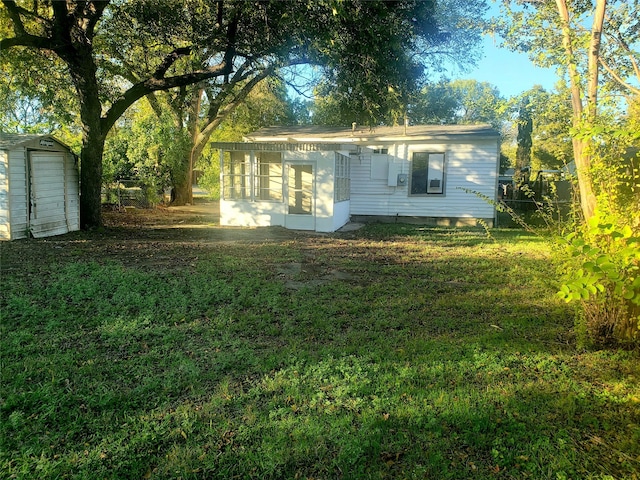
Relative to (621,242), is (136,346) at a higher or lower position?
lower

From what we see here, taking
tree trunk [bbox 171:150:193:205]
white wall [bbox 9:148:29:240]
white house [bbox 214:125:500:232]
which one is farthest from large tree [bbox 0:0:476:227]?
tree trunk [bbox 171:150:193:205]

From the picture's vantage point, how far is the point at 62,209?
32.8 ft

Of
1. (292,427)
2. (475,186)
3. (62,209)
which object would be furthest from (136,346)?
(475,186)

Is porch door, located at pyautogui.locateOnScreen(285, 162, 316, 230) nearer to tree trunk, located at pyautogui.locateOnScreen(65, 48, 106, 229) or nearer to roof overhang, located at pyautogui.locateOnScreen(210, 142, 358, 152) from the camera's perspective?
roof overhang, located at pyautogui.locateOnScreen(210, 142, 358, 152)

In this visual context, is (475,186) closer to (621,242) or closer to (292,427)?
(621,242)

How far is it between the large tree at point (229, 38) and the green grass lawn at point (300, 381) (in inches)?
186

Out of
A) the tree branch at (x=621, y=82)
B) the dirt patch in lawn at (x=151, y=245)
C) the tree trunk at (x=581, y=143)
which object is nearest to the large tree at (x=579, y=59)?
the tree trunk at (x=581, y=143)

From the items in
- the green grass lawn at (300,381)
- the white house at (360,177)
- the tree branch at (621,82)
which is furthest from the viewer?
the white house at (360,177)

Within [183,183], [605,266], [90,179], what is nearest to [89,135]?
[90,179]

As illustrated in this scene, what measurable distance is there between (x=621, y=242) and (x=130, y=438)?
3707mm

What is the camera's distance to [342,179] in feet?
42.4

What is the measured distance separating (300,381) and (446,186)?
1195 centimetres

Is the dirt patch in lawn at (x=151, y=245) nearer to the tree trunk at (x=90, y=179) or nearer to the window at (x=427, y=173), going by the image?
the tree trunk at (x=90, y=179)

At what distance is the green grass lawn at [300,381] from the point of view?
7.48 ft
